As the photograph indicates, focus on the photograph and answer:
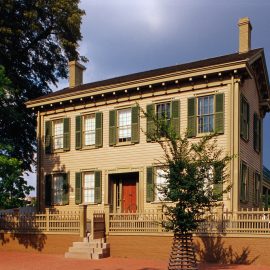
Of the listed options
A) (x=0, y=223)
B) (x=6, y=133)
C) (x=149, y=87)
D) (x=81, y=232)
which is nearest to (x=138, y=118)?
(x=149, y=87)

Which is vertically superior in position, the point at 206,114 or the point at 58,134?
the point at 206,114

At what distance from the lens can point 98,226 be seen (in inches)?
792

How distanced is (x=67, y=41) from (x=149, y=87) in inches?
570

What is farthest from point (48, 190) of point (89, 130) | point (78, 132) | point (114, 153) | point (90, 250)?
point (90, 250)

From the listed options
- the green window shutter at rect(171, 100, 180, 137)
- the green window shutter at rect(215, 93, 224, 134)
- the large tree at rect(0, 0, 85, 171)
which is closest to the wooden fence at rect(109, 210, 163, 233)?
the green window shutter at rect(171, 100, 180, 137)

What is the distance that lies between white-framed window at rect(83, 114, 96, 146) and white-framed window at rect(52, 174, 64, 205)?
2.52 m

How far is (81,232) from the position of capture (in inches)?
821

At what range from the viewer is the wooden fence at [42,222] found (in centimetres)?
2145

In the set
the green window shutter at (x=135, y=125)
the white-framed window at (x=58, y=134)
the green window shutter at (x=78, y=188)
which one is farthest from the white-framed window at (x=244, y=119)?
the white-framed window at (x=58, y=134)

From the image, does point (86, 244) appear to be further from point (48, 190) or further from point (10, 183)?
point (48, 190)

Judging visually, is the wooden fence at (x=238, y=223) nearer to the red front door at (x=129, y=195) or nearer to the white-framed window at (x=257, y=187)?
the red front door at (x=129, y=195)

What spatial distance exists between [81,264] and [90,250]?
182 cm

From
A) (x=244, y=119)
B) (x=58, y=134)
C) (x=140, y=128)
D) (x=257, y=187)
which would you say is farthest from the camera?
(x=58, y=134)

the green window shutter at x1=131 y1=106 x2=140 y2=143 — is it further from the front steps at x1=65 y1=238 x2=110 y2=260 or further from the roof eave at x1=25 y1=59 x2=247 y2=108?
the front steps at x1=65 y1=238 x2=110 y2=260
